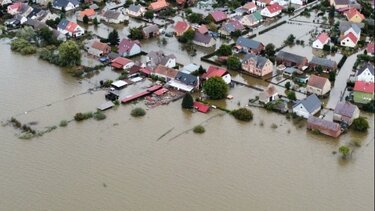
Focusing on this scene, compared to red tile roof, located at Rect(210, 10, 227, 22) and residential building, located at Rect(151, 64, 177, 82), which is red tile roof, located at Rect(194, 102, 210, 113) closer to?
residential building, located at Rect(151, 64, 177, 82)

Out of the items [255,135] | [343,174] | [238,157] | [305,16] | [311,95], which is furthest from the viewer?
[305,16]

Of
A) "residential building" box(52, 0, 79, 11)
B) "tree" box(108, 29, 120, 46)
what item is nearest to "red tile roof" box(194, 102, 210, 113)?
"tree" box(108, 29, 120, 46)

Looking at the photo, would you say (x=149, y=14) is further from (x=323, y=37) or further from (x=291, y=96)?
(x=291, y=96)

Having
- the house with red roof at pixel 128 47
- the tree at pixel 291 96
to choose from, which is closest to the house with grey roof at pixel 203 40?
the house with red roof at pixel 128 47

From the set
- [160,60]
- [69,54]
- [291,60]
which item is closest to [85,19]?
[69,54]

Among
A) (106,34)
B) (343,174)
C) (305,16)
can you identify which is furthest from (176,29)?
(343,174)

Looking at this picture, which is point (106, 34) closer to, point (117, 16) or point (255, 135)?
point (117, 16)
